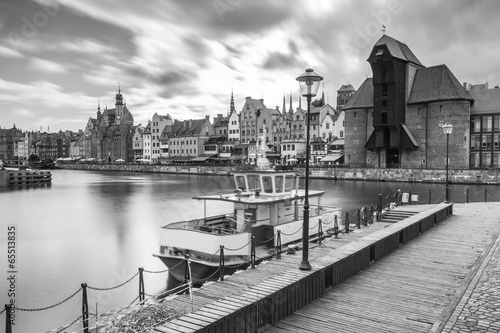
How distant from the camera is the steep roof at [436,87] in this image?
73.5 meters

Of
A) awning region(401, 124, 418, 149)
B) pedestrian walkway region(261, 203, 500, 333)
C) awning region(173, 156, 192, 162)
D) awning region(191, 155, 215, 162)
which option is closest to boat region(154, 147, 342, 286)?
pedestrian walkway region(261, 203, 500, 333)

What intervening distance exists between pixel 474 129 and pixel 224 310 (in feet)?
265

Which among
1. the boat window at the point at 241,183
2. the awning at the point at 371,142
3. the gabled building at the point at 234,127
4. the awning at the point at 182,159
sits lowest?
the boat window at the point at 241,183

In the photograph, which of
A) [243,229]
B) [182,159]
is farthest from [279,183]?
[182,159]

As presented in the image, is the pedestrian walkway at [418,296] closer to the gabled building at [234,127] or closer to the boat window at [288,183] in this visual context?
the boat window at [288,183]

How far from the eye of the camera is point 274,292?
27.5ft

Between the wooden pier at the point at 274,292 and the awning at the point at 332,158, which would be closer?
the wooden pier at the point at 274,292

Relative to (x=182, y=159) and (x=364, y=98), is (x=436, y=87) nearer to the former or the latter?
(x=364, y=98)

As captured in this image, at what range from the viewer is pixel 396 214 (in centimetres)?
2347

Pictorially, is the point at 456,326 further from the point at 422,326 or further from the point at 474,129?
the point at 474,129

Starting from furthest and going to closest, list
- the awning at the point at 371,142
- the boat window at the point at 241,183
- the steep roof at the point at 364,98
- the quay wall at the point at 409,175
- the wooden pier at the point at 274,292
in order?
the steep roof at the point at 364,98 < the awning at the point at 371,142 < the quay wall at the point at 409,175 < the boat window at the point at 241,183 < the wooden pier at the point at 274,292

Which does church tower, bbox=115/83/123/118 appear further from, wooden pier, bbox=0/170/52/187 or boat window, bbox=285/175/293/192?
boat window, bbox=285/175/293/192

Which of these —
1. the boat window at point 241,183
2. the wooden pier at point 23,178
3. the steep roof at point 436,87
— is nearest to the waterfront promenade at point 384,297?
the boat window at point 241,183

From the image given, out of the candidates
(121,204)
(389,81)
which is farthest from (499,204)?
(389,81)
